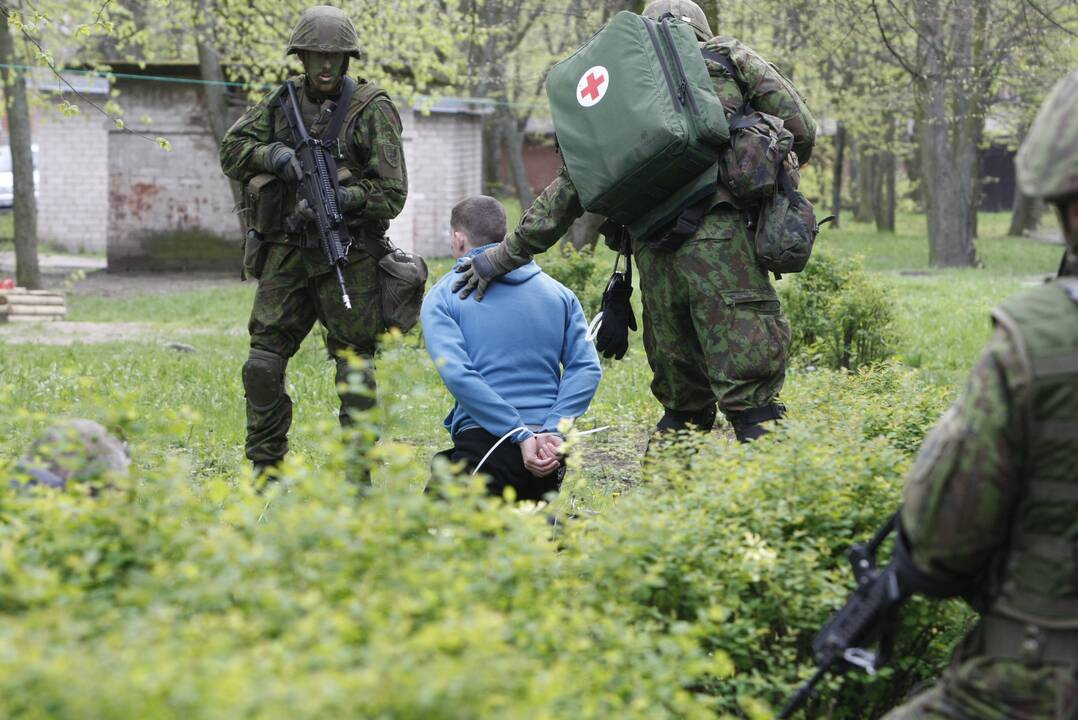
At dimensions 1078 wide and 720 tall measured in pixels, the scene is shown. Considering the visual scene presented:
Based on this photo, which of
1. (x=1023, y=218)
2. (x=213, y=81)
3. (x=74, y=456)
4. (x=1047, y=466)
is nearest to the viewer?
(x=1047, y=466)

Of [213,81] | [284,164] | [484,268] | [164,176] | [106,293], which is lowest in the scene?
[106,293]

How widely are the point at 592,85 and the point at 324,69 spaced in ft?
5.14

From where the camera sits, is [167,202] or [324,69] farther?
[167,202]

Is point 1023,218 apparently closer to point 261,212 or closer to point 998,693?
point 261,212

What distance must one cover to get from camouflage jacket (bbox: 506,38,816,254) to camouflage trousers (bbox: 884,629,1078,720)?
2.91 meters

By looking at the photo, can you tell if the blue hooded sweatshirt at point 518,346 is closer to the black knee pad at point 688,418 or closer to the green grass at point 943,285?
the black knee pad at point 688,418

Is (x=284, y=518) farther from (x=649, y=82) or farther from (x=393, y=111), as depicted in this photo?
(x=393, y=111)

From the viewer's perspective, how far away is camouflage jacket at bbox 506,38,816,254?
18.0 feet

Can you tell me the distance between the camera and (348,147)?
6.52m

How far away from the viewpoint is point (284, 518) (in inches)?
115

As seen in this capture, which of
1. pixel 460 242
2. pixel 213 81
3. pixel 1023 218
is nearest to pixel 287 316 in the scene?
pixel 460 242

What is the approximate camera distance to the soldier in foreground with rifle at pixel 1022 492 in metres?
2.66

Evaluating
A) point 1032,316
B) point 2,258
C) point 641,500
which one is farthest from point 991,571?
point 2,258

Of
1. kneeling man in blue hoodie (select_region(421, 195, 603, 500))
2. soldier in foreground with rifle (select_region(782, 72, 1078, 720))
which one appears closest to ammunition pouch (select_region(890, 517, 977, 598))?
soldier in foreground with rifle (select_region(782, 72, 1078, 720))
